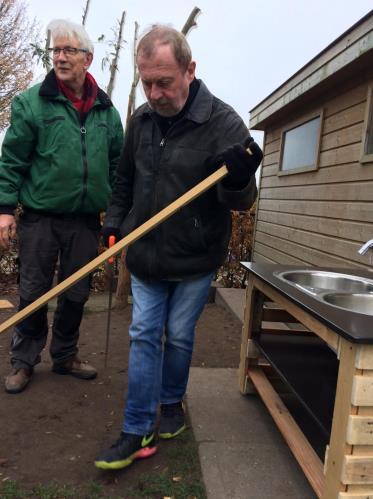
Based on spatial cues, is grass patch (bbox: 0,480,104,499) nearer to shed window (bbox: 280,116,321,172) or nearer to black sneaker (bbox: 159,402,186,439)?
black sneaker (bbox: 159,402,186,439)

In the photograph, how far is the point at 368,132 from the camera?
3850 mm

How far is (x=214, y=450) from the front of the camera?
2275mm

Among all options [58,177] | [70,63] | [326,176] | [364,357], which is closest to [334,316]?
[364,357]

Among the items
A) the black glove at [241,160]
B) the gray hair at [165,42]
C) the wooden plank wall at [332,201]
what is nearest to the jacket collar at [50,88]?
the gray hair at [165,42]

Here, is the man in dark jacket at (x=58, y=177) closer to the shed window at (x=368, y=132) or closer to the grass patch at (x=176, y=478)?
the grass patch at (x=176, y=478)

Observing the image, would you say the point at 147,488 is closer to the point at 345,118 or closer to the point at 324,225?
the point at 324,225

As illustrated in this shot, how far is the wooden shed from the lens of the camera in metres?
3.81

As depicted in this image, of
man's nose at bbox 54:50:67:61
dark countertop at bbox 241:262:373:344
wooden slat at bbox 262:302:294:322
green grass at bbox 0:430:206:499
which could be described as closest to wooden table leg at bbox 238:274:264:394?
wooden slat at bbox 262:302:294:322

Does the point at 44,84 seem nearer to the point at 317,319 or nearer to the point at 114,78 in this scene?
the point at 317,319

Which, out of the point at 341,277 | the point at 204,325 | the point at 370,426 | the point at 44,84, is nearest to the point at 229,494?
the point at 370,426

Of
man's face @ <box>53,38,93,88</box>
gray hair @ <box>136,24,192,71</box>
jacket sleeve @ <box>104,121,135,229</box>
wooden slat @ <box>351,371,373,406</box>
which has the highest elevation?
man's face @ <box>53,38,93,88</box>

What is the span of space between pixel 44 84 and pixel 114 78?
497 cm

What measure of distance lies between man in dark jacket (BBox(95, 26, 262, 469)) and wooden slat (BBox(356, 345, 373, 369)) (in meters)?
0.83

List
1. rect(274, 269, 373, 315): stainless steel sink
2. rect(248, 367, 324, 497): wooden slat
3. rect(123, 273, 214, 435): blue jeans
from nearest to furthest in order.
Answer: rect(248, 367, 324, 497): wooden slat
rect(123, 273, 214, 435): blue jeans
rect(274, 269, 373, 315): stainless steel sink
